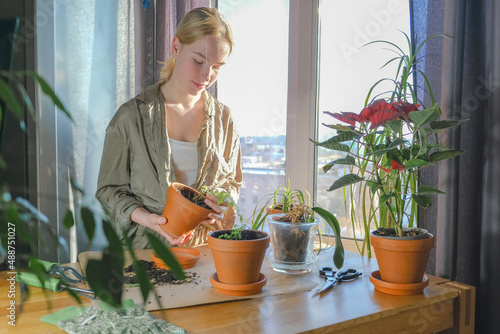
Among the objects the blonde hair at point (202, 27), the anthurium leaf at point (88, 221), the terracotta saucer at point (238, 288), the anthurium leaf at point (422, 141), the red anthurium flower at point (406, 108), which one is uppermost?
the blonde hair at point (202, 27)

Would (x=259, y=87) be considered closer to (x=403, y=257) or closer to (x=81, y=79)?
(x=81, y=79)

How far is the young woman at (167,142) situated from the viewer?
1.76 m

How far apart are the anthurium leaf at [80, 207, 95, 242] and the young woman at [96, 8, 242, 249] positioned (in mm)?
1417

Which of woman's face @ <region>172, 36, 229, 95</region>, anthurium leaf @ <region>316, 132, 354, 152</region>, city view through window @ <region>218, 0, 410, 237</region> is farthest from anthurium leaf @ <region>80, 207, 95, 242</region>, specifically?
city view through window @ <region>218, 0, 410, 237</region>

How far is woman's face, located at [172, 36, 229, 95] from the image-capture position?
1780 mm

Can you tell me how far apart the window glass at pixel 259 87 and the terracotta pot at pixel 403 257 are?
4.13ft

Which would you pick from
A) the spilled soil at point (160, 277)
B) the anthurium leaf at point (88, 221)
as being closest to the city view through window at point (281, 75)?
the spilled soil at point (160, 277)

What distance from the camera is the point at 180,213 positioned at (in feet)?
4.02

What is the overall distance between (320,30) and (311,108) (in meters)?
0.39

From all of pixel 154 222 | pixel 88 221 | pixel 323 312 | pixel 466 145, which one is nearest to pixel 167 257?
pixel 88 221

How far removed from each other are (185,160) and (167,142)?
0.13 meters

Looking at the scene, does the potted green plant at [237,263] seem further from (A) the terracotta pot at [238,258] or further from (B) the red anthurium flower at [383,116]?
(B) the red anthurium flower at [383,116]

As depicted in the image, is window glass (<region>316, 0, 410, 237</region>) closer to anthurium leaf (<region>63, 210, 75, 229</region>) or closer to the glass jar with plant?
the glass jar with plant

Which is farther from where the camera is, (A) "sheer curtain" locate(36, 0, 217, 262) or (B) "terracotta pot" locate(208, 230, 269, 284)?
(A) "sheer curtain" locate(36, 0, 217, 262)
